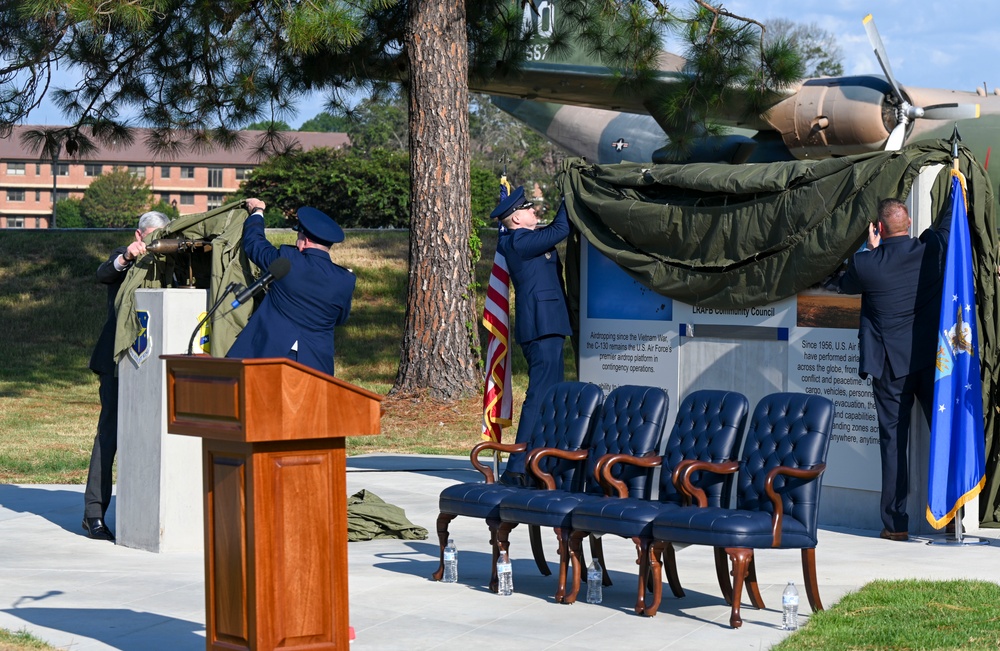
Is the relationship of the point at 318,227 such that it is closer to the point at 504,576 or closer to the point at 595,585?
the point at 504,576

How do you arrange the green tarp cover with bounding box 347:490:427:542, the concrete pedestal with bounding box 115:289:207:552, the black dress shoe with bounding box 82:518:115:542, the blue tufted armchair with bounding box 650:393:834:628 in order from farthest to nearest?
1. the black dress shoe with bounding box 82:518:115:542
2. the green tarp cover with bounding box 347:490:427:542
3. the concrete pedestal with bounding box 115:289:207:552
4. the blue tufted armchair with bounding box 650:393:834:628

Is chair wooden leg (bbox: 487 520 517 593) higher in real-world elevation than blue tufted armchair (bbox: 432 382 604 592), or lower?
lower

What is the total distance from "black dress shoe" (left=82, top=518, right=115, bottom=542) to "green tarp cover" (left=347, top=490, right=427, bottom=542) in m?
1.53

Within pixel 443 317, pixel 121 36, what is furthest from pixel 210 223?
pixel 121 36

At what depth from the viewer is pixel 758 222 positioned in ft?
30.0

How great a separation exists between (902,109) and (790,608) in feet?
38.1

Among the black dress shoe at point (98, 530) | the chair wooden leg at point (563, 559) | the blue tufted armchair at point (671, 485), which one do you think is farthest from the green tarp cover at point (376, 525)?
the chair wooden leg at point (563, 559)

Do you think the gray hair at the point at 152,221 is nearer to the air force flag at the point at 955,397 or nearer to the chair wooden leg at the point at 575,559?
the chair wooden leg at the point at 575,559

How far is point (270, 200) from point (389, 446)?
3092cm

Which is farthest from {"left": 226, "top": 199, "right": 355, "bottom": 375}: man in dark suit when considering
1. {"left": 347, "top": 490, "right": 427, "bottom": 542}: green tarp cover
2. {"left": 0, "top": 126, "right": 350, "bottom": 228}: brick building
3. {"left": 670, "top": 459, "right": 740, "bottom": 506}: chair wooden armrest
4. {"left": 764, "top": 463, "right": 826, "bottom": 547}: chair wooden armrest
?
{"left": 0, "top": 126, "right": 350, "bottom": 228}: brick building

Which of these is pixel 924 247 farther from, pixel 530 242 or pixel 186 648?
pixel 186 648

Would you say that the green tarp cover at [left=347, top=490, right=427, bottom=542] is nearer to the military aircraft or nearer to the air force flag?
the air force flag

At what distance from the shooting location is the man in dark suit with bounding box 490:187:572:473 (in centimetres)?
925

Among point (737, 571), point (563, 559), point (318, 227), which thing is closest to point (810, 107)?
point (318, 227)
